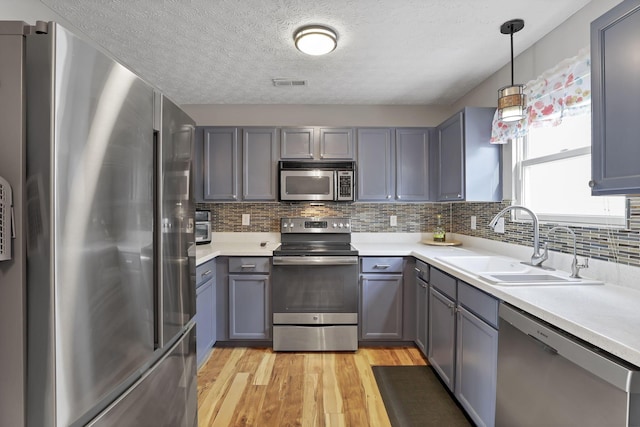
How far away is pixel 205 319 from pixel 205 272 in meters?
0.39

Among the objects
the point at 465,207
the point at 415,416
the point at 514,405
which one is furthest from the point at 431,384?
the point at 465,207

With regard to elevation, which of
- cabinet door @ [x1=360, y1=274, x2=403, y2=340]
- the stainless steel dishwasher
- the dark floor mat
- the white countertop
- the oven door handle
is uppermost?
the white countertop

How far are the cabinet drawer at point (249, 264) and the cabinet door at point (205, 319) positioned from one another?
0.22 meters

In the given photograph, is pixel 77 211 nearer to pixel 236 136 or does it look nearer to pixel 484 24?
pixel 484 24

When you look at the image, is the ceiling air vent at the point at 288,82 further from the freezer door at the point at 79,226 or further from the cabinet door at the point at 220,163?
the freezer door at the point at 79,226

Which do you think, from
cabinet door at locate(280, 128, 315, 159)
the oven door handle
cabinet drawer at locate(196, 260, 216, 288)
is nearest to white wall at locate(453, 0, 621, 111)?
cabinet door at locate(280, 128, 315, 159)

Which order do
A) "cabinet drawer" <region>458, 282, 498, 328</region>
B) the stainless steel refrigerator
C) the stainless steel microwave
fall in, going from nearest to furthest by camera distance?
1. the stainless steel refrigerator
2. "cabinet drawer" <region>458, 282, 498, 328</region>
3. the stainless steel microwave

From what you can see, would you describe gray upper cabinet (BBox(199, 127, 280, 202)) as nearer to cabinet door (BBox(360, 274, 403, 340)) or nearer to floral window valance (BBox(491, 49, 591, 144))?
cabinet door (BBox(360, 274, 403, 340))

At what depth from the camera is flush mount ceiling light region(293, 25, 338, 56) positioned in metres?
1.81

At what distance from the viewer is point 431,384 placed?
214 centimetres

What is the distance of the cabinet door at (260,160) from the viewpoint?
9.78 ft

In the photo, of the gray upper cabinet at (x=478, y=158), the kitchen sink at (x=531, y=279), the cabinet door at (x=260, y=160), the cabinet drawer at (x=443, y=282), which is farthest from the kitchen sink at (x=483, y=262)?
the cabinet door at (x=260, y=160)

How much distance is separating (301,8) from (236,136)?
157cm

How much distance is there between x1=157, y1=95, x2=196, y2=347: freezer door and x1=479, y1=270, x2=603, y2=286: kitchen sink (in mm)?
1462
